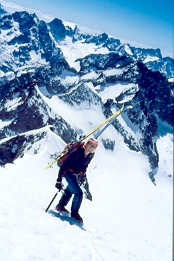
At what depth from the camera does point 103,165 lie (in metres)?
62.2

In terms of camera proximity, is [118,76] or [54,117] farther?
[118,76]

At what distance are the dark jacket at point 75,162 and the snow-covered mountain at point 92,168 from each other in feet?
5.64

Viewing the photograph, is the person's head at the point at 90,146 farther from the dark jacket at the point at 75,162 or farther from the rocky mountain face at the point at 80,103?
the rocky mountain face at the point at 80,103

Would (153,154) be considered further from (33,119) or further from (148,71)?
(148,71)

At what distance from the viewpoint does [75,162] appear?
31.4 feet

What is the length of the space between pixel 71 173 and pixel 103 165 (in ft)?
175

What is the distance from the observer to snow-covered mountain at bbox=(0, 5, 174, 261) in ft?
24.9

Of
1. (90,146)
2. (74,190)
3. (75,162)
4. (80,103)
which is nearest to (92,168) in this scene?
(80,103)

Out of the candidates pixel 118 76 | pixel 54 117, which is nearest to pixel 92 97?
pixel 54 117

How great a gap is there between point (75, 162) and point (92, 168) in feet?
162

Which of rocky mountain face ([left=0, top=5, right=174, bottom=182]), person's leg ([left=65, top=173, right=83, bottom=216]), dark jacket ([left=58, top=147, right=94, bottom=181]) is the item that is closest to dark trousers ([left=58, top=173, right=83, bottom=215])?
person's leg ([left=65, top=173, right=83, bottom=216])

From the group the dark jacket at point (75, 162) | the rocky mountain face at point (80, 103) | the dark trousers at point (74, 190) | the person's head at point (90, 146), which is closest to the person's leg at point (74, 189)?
the dark trousers at point (74, 190)

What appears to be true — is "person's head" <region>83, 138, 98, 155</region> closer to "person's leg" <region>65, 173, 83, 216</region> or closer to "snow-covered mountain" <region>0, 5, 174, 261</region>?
"person's leg" <region>65, 173, 83, 216</region>

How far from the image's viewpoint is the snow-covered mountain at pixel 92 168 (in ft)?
24.9
